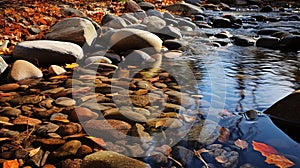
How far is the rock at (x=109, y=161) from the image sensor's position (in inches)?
61.3

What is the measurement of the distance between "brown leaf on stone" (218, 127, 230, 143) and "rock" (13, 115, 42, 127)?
132 cm

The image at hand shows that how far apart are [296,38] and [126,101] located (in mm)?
3730

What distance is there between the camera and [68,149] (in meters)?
1.80

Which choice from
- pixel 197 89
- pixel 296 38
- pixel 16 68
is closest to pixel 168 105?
pixel 197 89

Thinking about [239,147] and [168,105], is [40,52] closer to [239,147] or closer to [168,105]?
[168,105]

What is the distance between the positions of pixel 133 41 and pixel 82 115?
88.9 inches

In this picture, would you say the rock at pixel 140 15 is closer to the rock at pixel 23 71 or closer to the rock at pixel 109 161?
the rock at pixel 23 71

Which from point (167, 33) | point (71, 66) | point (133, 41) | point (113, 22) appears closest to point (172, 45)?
point (167, 33)

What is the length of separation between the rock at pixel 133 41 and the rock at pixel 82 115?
2150mm

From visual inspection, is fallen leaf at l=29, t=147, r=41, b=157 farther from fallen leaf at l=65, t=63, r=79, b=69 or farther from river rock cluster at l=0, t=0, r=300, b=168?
fallen leaf at l=65, t=63, r=79, b=69

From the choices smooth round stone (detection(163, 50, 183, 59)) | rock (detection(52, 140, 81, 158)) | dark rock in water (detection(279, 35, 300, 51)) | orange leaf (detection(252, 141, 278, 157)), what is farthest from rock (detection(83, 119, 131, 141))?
dark rock in water (detection(279, 35, 300, 51))

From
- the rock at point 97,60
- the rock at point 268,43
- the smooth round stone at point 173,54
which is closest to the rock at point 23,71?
the rock at point 97,60

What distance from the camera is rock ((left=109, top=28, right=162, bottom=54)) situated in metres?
4.30

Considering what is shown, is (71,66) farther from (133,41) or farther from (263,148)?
(263,148)
